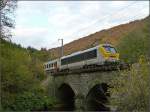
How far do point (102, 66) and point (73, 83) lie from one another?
1116 cm

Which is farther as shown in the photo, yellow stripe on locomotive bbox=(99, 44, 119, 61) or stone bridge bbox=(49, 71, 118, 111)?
yellow stripe on locomotive bbox=(99, 44, 119, 61)

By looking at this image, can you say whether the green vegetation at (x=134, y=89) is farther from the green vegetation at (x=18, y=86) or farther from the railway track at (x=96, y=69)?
the green vegetation at (x=18, y=86)

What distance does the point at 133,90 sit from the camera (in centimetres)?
2153

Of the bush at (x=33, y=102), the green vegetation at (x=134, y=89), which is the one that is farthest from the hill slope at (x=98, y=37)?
the green vegetation at (x=134, y=89)

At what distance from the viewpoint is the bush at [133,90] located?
20953 mm

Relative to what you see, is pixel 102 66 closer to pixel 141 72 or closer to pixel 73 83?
pixel 73 83

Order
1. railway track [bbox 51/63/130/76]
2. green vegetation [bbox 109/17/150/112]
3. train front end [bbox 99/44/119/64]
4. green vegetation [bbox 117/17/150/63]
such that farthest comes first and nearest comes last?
green vegetation [bbox 117/17/150/63]
train front end [bbox 99/44/119/64]
railway track [bbox 51/63/130/76]
green vegetation [bbox 109/17/150/112]

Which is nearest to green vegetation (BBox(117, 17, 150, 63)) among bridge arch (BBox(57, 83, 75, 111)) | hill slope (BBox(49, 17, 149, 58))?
bridge arch (BBox(57, 83, 75, 111))

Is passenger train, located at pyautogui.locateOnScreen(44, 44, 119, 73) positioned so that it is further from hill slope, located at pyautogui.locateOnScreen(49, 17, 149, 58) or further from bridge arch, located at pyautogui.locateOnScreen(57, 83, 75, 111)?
hill slope, located at pyautogui.locateOnScreen(49, 17, 149, 58)

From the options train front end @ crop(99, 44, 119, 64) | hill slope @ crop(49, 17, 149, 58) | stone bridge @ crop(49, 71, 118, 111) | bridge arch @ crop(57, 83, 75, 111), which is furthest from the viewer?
hill slope @ crop(49, 17, 149, 58)

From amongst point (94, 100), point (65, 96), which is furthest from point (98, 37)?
point (94, 100)

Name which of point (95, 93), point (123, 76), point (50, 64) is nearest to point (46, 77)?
point (50, 64)

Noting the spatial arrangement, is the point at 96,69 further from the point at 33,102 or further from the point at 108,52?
the point at 33,102

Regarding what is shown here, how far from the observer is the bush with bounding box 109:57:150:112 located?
68.7 ft
